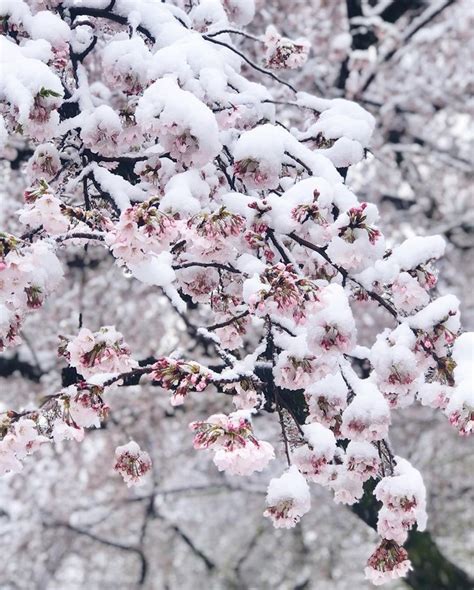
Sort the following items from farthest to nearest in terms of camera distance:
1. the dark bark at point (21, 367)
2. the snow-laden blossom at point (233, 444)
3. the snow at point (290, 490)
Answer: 1. the dark bark at point (21, 367)
2. the snow at point (290, 490)
3. the snow-laden blossom at point (233, 444)

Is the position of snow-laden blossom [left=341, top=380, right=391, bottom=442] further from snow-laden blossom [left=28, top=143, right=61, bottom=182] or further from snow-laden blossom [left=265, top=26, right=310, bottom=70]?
snow-laden blossom [left=265, top=26, right=310, bottom=70]

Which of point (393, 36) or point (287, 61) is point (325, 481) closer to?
point (287, 61)

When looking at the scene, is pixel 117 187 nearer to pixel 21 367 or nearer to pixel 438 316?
pixel 438 316

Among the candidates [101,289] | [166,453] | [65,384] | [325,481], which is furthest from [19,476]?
[325,481]

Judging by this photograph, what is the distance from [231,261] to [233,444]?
0.67 meters

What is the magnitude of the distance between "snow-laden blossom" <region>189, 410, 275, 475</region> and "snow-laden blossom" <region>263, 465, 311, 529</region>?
224 millimetres

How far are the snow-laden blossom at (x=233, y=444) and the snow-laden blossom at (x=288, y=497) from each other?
0.73 ft

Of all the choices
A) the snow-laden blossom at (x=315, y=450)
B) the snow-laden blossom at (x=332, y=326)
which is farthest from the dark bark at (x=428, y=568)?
the snow-laden blossom at (x=332, y=326)

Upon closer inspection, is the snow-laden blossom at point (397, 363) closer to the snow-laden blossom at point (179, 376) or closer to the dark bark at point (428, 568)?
the snow-laden blossom at point (179, 376)

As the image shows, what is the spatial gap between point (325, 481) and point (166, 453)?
26.4 ft

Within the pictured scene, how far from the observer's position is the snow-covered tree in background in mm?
1924

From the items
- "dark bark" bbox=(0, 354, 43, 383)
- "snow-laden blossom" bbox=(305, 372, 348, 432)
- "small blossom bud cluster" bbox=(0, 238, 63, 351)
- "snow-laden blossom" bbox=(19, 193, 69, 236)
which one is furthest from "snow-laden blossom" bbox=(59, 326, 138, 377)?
"dark bark" bbox=(0, 354, 43, 383)

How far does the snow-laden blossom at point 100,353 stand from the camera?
213cm

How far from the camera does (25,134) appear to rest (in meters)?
2.13
